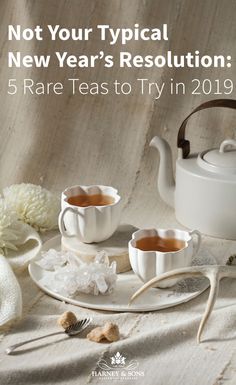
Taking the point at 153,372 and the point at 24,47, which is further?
the point at 24,47

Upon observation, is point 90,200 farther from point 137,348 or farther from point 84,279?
point 137,348

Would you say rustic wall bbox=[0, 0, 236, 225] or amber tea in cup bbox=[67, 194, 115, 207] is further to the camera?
rustic wall bbox=[0, 0, 236, 225]

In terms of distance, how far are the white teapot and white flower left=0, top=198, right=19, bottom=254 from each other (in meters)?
0.39

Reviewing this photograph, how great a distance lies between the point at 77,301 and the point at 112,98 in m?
0.78

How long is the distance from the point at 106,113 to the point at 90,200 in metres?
0.50

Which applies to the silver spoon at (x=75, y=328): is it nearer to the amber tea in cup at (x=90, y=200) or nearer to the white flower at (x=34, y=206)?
the amber tea in cup at (x=90, y=200)

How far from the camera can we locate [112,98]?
223cm

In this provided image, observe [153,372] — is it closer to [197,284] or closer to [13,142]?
[197,284]

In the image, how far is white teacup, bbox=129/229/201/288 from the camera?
159cm

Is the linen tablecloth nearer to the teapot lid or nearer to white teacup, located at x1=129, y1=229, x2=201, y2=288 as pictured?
white teacup, located at x1=129, y1=229, x2=201, y2=288

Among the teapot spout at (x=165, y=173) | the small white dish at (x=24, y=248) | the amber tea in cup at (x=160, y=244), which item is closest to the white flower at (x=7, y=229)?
the small white dish at (x=24, y=248)

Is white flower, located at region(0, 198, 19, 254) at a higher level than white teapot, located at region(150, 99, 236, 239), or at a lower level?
lower

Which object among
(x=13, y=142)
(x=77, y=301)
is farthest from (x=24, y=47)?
(x=77, y=301)

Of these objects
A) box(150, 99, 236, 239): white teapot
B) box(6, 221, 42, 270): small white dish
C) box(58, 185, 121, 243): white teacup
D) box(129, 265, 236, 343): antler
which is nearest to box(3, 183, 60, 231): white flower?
box(6, 221, 42, 270): small white dish
